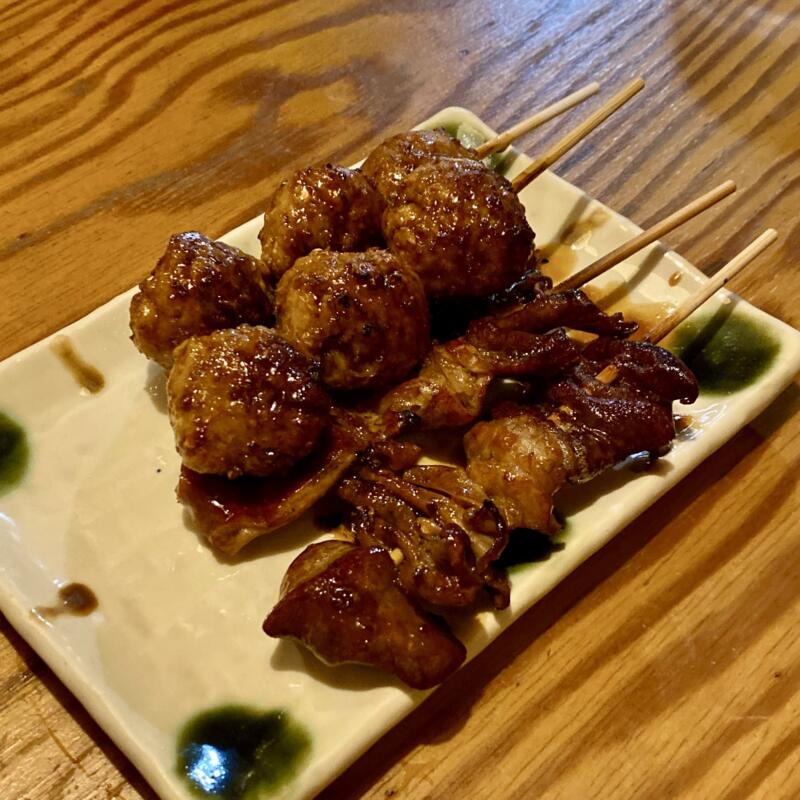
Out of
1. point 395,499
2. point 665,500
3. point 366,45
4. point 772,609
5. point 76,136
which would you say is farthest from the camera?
point 366,45

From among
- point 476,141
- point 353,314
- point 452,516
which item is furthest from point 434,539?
point 476,141

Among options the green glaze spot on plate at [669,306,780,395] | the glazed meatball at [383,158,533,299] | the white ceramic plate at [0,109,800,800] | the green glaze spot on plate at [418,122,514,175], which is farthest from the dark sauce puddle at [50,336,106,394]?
the green glaze spot on plate at [669,306,780,395]

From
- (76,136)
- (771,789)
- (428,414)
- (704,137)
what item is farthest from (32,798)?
(704,137)

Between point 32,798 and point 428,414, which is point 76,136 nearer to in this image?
point 428,414

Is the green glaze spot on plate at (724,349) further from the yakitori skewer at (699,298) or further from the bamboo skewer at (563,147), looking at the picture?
the bamboo skewer at (563,147)

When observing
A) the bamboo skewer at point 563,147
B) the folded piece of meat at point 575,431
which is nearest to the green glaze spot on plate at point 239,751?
the folded piece of meat at point 575,431

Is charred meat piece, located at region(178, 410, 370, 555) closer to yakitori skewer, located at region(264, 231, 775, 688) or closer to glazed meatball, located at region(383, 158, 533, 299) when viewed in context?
yakitori skewer, located at region(264, 231, 775, 688)
